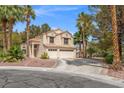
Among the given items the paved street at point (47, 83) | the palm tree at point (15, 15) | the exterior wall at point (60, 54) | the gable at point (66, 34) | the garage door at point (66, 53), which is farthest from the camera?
the gable at point (66, 34)

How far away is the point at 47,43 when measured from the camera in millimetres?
40438

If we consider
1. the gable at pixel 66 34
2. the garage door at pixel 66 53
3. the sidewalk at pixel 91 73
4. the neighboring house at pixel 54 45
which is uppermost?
the gable at pixel 66 34

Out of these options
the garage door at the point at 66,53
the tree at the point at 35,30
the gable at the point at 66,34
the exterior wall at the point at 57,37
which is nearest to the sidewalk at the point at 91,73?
the exterior wall at the point at 57,37

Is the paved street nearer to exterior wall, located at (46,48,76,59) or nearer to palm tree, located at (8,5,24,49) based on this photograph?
palm tree, located at (8,5,24,49)

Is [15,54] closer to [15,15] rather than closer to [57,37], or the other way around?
[15,15]

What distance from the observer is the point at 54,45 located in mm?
40812

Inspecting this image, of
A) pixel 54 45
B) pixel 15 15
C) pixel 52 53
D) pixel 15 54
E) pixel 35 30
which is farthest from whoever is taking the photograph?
pixel 35 30

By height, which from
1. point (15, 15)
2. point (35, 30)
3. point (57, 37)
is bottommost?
point (57, 37)

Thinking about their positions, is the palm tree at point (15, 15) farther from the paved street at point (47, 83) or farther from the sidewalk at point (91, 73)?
the paved street at point (47, 83)

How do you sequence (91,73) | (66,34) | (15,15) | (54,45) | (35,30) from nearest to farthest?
(91,73) → (15,15) → (54,45) → (66,34) → (35,30)

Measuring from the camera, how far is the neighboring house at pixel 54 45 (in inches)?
1570

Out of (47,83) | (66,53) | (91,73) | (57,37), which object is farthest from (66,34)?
(47,83)
